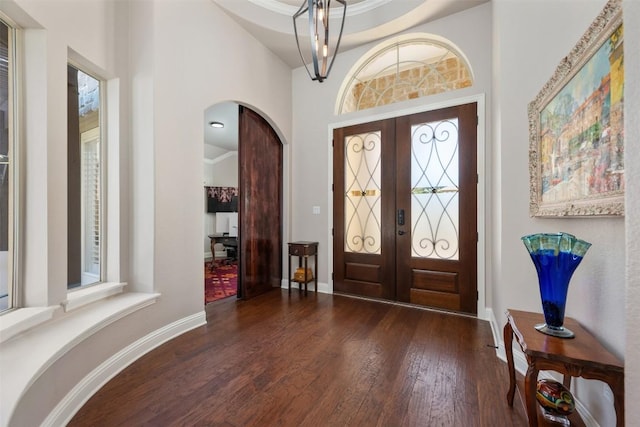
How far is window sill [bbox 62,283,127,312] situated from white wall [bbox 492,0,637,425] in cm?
295

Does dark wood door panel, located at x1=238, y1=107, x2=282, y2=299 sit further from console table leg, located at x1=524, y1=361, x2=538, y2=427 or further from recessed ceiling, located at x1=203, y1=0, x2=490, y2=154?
console table leg, located at x1=524, y1=361, x2=538, y2=427

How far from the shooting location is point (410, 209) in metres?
3.27

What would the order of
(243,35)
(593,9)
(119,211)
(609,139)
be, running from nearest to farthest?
(609,139) → (593,9) → (119,211) → (243,35)

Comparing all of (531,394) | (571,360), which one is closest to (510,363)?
(531,394)

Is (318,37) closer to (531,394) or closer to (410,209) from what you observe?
(410,209)

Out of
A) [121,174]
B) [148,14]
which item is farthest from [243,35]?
[121,174]

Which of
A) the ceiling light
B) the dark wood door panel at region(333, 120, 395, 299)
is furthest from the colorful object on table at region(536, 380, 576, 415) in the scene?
the ceiling light

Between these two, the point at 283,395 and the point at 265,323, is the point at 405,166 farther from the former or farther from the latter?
the point at 283,395

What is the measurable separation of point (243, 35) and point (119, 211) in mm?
2480

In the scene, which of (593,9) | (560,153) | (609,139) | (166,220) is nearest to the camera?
(609,139)

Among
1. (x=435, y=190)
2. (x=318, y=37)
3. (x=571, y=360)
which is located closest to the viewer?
(x=571, y=360)

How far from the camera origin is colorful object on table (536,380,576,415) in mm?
1230

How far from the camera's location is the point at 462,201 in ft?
9.80

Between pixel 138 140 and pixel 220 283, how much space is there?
2.69m
